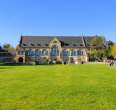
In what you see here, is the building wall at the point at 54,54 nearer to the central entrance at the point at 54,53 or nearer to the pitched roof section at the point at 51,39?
the central entrance at the point at 54,53

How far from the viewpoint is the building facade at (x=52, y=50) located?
11950cm

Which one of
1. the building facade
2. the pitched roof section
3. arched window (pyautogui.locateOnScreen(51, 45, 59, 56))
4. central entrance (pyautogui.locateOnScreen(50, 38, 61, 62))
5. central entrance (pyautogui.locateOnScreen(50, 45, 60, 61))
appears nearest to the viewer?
→ the building facade

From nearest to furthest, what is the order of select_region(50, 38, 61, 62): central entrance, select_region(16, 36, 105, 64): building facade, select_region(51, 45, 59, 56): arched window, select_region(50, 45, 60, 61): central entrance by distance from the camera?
select_region(16, 36, 105, 64): building facade
select_region(50, 38, 61, 62): central entrance
select_region(50, 45, 60, 61): central entrance
select_region(51, 45, 59, 56): arched window

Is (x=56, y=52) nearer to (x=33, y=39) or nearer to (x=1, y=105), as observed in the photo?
(x=33, y=39)

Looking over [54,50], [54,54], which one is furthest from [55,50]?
[54,54]

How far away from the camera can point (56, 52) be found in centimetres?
12088

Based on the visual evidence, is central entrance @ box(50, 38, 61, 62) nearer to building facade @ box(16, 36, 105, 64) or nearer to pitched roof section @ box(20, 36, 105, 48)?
building facade @ box(16, 36, 105, 64)

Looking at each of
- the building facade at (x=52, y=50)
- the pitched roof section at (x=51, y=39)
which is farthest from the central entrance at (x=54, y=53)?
the pitched roof section at (x=51, y=39)

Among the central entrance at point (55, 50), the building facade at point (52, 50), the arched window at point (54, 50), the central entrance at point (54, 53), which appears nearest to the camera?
the building facade at point (52, 50)

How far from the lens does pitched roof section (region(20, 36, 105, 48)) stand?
394 ft

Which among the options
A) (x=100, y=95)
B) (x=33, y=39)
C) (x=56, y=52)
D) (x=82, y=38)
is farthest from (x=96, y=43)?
(x=100, y=95)

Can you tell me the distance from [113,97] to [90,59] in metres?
103

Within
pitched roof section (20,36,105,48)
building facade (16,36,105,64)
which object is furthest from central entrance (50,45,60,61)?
pitched roof section (20,36,105,48)

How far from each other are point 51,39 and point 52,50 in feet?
14.5
